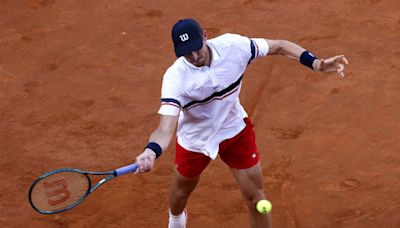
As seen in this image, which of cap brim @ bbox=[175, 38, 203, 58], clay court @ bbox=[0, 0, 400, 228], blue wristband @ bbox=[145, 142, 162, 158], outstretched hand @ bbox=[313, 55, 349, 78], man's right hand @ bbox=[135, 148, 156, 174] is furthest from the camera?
clay court @ bbox=[0, 0, 400, 228]

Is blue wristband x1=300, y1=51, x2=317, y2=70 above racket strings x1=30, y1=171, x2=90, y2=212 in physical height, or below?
above

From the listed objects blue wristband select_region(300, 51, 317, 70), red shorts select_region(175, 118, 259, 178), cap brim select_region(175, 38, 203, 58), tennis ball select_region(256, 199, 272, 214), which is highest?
cap brim select_region(175, 38, 203, 58)

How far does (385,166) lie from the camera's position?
991 centimetres

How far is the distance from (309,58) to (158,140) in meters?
1.61

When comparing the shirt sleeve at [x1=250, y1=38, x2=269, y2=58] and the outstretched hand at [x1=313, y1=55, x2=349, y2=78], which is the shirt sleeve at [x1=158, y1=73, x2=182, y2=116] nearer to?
the shirt sleeve at [x1=250, y1=38, x2=269, y2=58]

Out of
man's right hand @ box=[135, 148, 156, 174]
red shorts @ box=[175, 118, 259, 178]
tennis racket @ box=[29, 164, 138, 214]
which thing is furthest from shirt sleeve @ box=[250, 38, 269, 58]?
tennis racket @ box=[29, 164, 138, 214]

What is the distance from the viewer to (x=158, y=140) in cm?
748

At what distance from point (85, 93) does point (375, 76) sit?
3611 mm

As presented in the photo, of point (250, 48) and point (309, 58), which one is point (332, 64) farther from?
point (250, 48)

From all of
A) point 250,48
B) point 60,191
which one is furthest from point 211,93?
point 60,191

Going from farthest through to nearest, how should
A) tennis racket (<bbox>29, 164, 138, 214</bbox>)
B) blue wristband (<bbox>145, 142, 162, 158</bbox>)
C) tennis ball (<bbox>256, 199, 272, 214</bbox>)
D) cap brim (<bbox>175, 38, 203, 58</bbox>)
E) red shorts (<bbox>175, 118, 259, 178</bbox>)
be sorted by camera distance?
red shorts (<bbox>175, 118, 259, 178</bbox>) < tennis ball (<bbox>256, 199, 272, 214</bbox>) < tennis racket (<bbox>29, 164, 138, 214</bbox>) < cap brim (<bbox>175, 38, 203, 58</bbox>) < blue wristband (<bbox>145, 142, 162, 158</bbox>)

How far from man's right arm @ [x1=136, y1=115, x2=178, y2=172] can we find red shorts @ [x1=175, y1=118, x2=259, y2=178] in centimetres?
76

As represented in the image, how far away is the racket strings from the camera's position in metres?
7.84

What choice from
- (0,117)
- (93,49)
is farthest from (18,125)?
(93,49)
